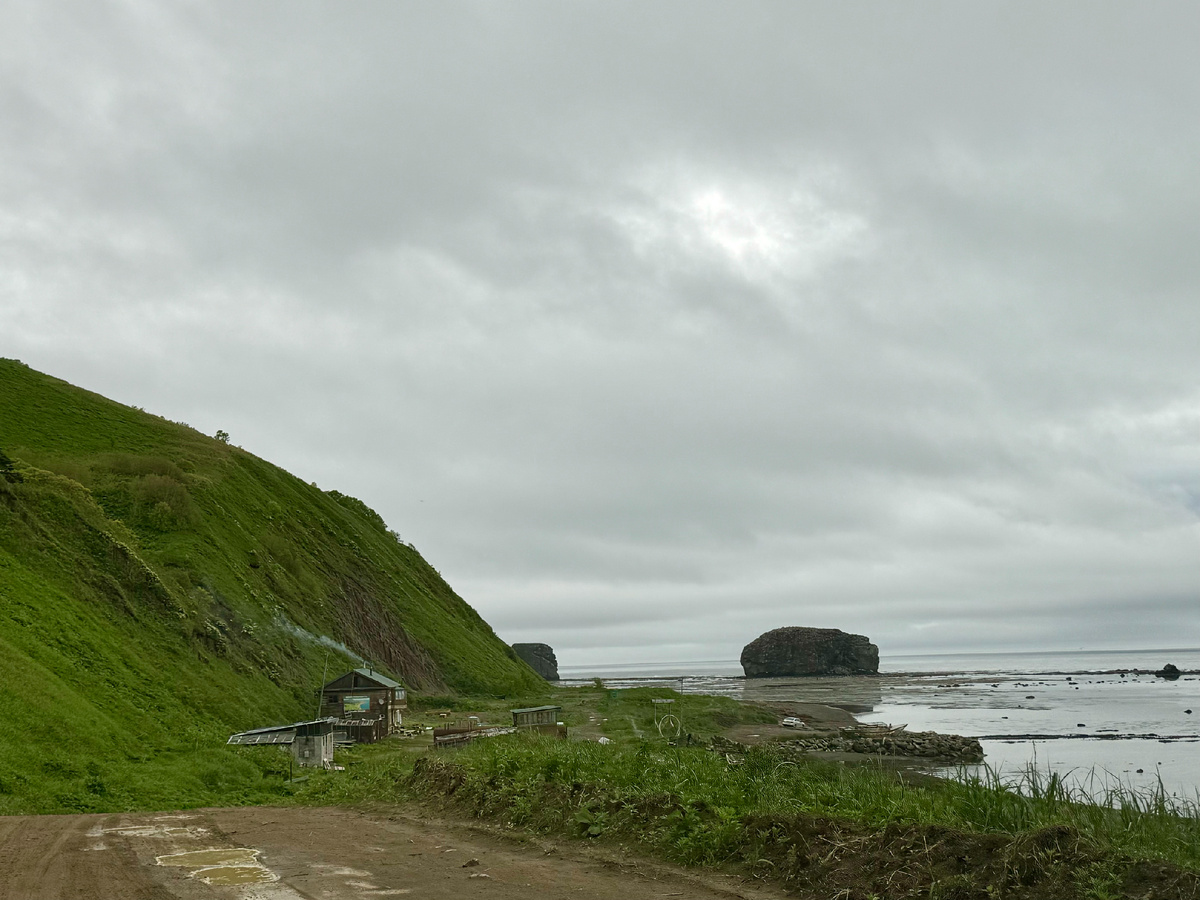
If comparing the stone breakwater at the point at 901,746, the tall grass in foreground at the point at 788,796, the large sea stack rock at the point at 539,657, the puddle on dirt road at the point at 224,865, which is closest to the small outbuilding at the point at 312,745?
the tall grass in foreground at the point at 788,796

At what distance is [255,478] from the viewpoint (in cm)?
6762

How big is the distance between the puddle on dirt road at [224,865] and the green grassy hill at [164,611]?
10146 millimetres

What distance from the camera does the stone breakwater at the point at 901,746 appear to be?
146 feet

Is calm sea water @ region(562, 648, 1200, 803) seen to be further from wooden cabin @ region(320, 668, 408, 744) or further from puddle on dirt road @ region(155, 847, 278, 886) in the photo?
wooden cabin @ region(320, 668, 408, 744)

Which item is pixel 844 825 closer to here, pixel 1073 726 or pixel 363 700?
pixel 363 700

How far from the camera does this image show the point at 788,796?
38.3 feet

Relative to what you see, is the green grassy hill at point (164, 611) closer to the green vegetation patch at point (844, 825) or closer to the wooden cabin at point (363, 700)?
the wooden cabin at point (363, 700)

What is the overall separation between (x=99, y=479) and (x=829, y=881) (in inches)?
2059

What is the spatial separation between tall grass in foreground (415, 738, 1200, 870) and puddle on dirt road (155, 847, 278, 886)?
389cm

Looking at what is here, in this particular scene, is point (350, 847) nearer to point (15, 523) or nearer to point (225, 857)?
point (225, 857)

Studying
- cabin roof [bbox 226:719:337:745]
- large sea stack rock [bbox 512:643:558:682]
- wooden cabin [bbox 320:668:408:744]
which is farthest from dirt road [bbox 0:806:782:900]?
large sea stack rock [bbox 512:643:558:682]

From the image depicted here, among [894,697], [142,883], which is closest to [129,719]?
[142,883]

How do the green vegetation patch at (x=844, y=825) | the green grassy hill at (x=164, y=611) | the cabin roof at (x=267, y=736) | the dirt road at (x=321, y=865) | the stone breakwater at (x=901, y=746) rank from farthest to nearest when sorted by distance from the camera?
the stone breakwater at (x=901, y=746) < the cabin roof at (x=267, y=736) < the green grassy hill at (x=164, y=611) < the dirt road at (x=321, y=865) < the green vegetation patch at (x=844, y=825)

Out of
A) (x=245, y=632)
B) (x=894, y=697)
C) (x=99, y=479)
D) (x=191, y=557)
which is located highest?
(x=99, y=479)
